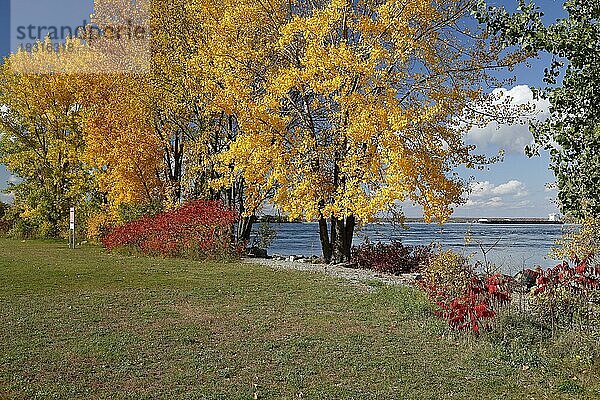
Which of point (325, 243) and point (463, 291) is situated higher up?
point (325, 243)

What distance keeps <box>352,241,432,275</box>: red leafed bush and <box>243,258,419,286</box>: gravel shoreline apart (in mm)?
404

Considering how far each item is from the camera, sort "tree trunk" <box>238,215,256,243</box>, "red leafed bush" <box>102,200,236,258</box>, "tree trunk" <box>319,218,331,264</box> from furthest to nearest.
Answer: "tree trunk" <box>238,215,256,243</box>
"red leafed bush" <box>102,200,236,258</box>
"tree trunk" <box>319,218,331,264</box>

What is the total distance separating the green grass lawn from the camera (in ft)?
17.6

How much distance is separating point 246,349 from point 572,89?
13.5 ft

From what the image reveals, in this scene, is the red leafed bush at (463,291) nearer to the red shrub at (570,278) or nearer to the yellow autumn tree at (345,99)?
the red shrub at (570,278)

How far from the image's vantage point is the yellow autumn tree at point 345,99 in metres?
13.6

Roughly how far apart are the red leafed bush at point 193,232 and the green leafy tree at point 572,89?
37.7 ft

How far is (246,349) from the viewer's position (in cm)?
664

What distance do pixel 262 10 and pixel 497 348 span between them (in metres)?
11.5

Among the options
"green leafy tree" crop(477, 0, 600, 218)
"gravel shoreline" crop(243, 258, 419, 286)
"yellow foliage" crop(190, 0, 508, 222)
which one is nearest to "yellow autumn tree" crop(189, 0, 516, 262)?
"yellow foliage" crop(190, 0, 508, 222)

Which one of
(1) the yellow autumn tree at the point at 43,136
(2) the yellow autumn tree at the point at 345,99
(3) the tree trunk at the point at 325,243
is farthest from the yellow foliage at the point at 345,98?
(1) the yellow autumn tree at the point at 43,136

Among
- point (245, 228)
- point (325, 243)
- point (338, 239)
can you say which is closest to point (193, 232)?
point (245, 228)

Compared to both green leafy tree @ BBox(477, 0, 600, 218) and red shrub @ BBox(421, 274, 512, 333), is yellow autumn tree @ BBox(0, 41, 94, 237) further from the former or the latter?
green leafy tree @ BBox(477, 0, 600, 218)

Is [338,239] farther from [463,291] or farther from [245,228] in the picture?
[463,291]
